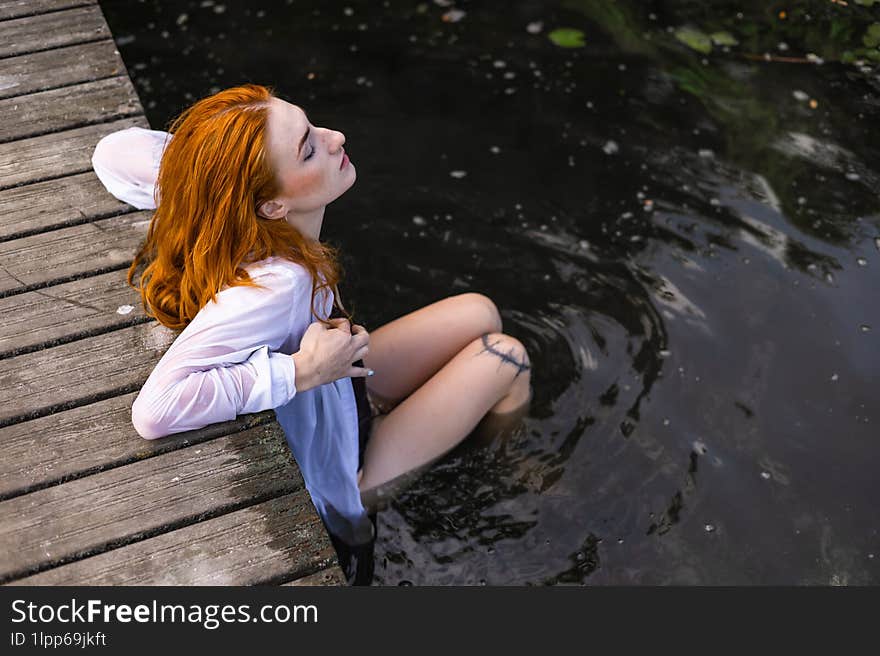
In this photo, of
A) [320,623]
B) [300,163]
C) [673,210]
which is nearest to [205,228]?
[300,163]

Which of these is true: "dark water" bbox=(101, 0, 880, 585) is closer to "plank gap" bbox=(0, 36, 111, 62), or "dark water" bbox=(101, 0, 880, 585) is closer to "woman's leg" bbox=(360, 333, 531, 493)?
"woman's leg" bbox=(360, 333, 531, 493)

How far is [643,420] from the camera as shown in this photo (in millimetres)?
3682

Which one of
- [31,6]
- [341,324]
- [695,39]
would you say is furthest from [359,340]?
[695,39]

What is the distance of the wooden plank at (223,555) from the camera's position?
2.22 metres

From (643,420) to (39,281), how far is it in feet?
6.73

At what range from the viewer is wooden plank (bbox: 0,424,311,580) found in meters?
2.27

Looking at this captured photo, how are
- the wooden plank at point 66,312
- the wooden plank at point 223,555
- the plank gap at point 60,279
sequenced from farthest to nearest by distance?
the plank gap at point 60,279 < the wooden plank at point 66,312 < the wooden plank at point 223,555

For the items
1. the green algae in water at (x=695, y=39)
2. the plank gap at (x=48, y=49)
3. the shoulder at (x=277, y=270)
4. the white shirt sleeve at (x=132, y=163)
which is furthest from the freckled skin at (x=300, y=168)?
the green algae in water at (x=695, y=39)

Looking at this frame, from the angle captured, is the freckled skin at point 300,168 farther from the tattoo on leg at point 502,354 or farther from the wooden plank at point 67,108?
the wooden plank at point 67,108

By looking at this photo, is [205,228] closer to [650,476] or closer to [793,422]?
[650,476]

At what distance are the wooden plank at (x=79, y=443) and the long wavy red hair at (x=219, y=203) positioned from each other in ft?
1.00

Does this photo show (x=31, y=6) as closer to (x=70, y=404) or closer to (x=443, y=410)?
(x=70, y=404)

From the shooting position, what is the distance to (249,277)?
2.45 m

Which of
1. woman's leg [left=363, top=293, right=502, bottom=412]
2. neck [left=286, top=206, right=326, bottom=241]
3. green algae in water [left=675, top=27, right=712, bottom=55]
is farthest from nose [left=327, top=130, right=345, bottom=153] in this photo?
green algae in water [left=675, top=27, right=712, bottom=55]
